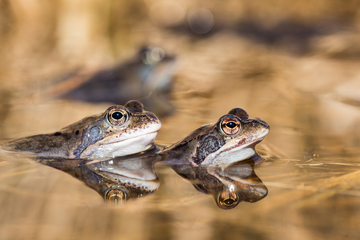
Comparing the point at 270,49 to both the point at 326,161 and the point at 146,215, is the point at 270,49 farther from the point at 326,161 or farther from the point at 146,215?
the point at 146,215

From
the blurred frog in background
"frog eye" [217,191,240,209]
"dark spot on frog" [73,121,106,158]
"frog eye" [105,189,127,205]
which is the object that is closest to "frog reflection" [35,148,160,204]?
"frog eye" [105,189,127,205]

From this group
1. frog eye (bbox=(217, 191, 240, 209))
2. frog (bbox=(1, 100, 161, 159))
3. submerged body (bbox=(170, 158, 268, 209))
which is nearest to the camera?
frog eye (bbox=(217, 191, 240, 209))

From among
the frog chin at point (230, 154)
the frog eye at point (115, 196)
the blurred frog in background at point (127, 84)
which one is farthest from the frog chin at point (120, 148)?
the blurred frog in background at point (127, 84)

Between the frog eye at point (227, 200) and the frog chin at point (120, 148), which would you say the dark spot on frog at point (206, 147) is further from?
the frog eye at point (227, 200)

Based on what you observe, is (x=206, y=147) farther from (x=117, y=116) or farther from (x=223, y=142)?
(x=117, y=116)

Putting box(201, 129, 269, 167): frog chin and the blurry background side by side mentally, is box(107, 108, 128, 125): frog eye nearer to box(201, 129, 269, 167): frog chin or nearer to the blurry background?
the blurry background

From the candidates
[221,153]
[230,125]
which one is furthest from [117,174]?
[230,125]
